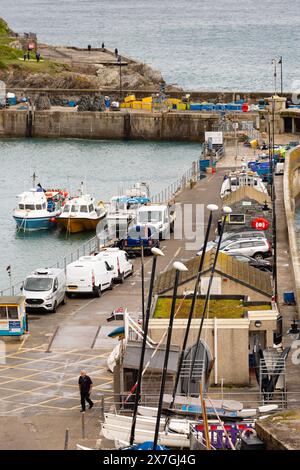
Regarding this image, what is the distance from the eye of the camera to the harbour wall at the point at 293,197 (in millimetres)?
47975

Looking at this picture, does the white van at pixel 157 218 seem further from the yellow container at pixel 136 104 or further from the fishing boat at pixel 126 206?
the yellow container at pixel 136 104

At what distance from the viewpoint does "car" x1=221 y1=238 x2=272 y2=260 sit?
51.9 m

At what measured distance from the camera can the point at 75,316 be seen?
45.2m

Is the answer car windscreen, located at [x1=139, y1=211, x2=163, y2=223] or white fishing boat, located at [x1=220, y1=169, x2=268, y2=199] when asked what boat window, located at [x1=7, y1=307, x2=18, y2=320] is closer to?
car windscreen, located at [x1=139, y1=211, x2=163, y2=223]

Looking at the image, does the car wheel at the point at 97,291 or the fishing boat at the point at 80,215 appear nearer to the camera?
the car wheel at the point at 97,291

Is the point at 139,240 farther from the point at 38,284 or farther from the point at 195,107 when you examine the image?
A: the point at 195,107

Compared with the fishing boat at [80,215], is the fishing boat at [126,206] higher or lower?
higher

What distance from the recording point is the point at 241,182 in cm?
6581

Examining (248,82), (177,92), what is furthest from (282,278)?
(248,82)

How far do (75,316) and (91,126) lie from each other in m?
66.0

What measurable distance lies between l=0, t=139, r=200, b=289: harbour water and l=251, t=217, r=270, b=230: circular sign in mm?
13598

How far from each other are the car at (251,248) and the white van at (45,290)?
23.9 feet

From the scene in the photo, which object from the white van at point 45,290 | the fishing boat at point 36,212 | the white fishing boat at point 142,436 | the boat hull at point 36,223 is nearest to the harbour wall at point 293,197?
the white van at point 45,290

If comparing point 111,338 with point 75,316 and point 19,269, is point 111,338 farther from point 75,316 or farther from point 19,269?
point 19,269
